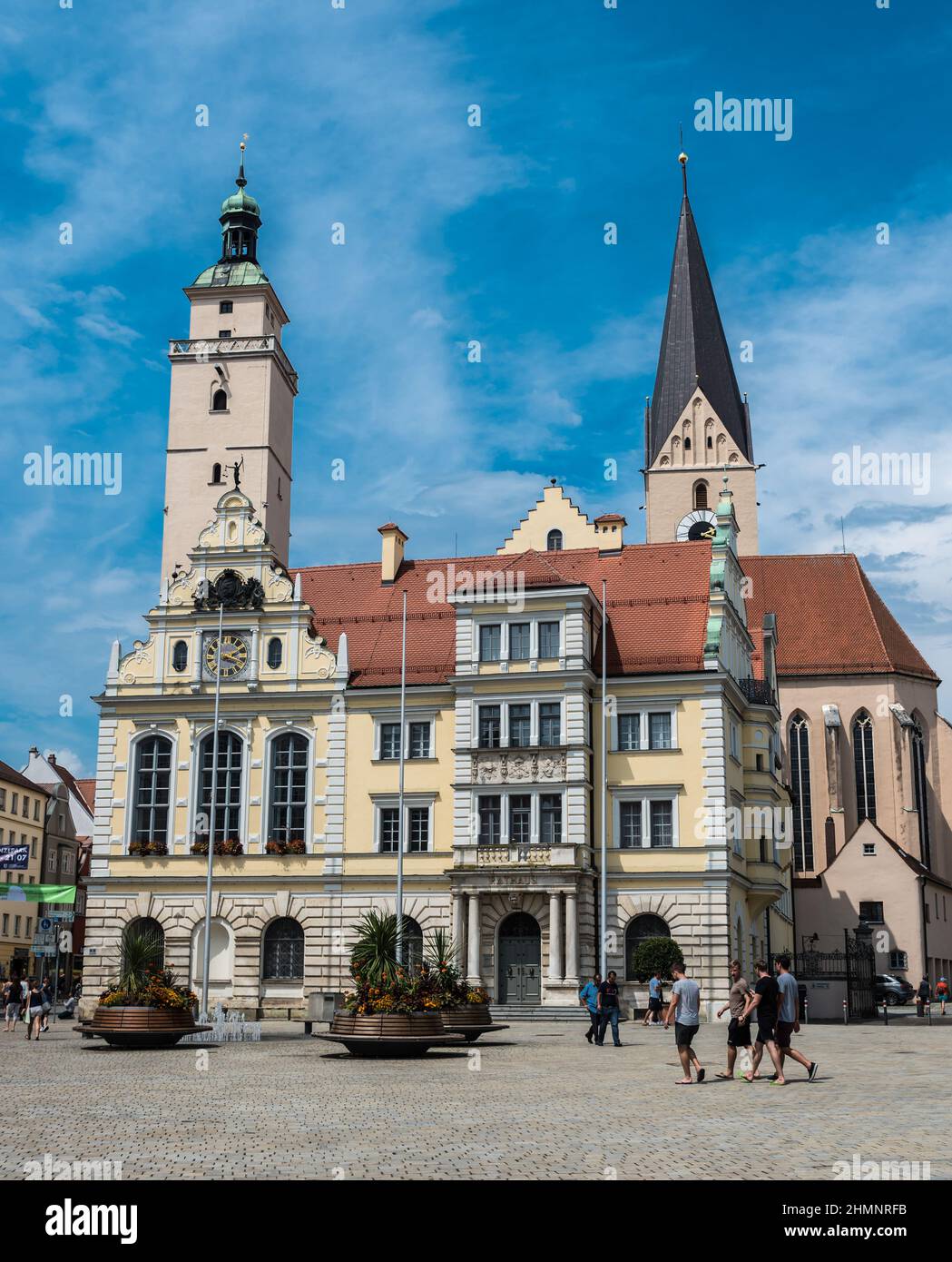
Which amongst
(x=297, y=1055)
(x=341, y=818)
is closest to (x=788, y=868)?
(x=341, y=818)

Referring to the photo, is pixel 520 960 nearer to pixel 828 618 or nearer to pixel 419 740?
pixel 419 740

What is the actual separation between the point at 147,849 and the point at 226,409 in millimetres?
25790

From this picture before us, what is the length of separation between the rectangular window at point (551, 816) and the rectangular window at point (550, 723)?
1917 millimetres

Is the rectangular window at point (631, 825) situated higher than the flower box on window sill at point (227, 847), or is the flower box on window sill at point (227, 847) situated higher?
the rectangular window at point (631, 825)

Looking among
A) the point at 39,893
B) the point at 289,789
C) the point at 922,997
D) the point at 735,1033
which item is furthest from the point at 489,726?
the point at 735,1033

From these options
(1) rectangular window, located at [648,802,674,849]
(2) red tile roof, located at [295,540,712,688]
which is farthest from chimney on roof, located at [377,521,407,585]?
(1) rectangular window, located at [648,802,674,849]

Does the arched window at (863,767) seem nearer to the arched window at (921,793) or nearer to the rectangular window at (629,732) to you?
the arched window at (921,793)

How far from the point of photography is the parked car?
66.2m

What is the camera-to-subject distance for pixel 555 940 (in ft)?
162

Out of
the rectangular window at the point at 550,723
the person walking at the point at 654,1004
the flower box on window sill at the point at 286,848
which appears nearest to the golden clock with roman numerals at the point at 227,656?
the flower box on window sill at the point at 286,848

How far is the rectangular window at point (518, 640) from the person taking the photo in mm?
52406

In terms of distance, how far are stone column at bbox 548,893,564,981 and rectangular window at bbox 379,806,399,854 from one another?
6862 millimetres

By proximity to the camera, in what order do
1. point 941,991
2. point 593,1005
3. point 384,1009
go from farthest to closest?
point 941,991 < point 593,1005 < point 384,1009

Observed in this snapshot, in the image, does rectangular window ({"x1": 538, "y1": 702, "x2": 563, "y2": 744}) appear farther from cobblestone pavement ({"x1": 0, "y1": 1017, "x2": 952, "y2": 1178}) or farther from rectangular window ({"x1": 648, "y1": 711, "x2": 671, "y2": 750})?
cobblestone pavement ({"x1": 0, "y1": 1017, "x2": 952, "y2": 1178})
